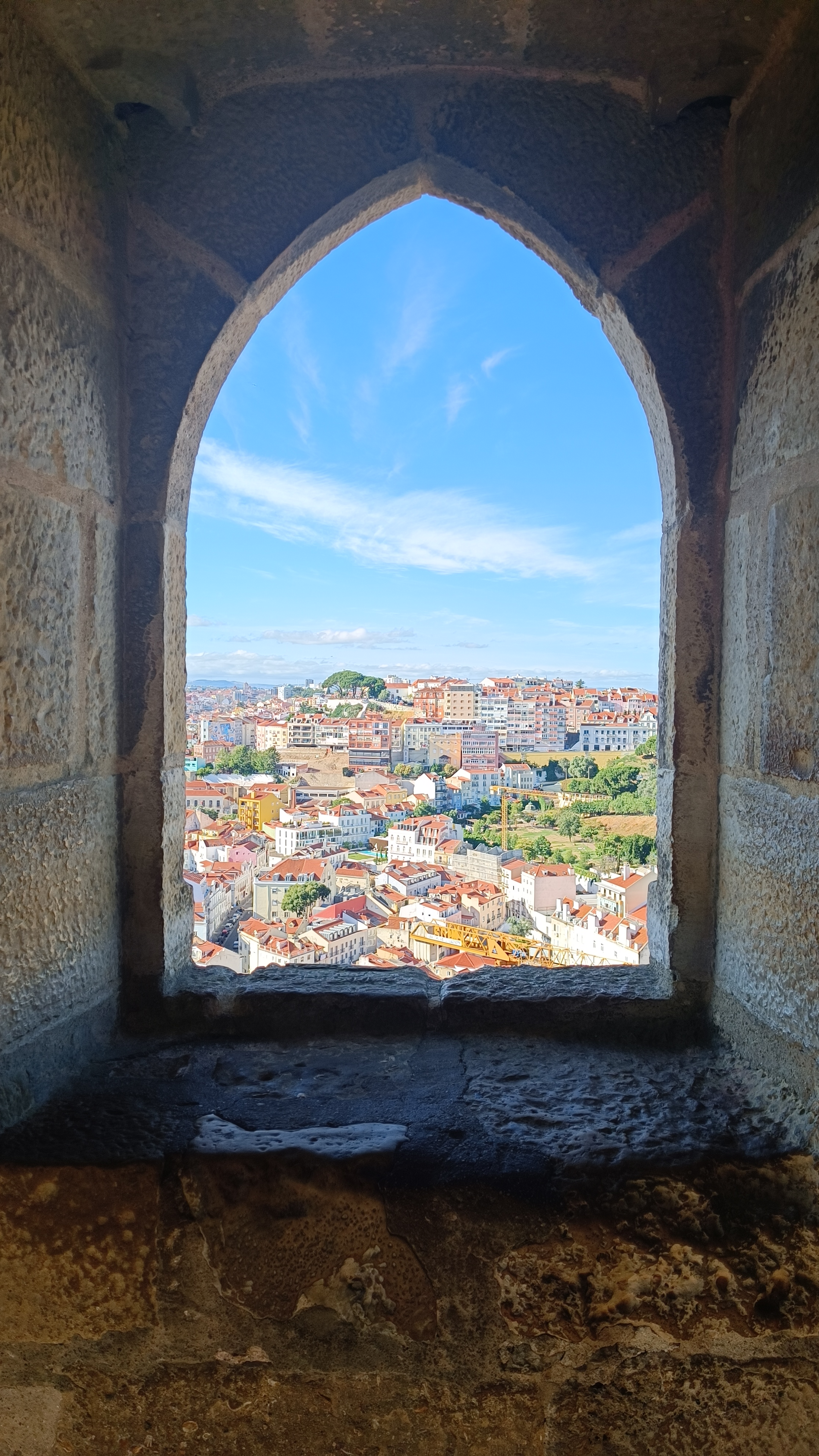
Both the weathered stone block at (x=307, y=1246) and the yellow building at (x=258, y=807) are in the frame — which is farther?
the yellow building at (x=258, y=807)

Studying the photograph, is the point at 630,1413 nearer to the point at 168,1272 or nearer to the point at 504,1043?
the point at 504,1043

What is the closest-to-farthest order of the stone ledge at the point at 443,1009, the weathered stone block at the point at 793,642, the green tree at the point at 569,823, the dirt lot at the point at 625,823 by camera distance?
the weathered stone block at the point at 793,642 → the stone ledge at the point at 443,1009 → the dirt lot at the point at 625,823 → the green tree at the point at 569,823

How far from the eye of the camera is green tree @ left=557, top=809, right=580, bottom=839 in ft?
5.26

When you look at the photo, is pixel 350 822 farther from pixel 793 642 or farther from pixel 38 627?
pixel 793 642

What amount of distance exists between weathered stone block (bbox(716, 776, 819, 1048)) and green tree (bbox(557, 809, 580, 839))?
15.2 inches

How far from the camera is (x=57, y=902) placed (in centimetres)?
114

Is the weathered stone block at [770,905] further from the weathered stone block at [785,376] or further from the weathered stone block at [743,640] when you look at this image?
the weathered stone block at [785,376]

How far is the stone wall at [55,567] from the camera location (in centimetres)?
103

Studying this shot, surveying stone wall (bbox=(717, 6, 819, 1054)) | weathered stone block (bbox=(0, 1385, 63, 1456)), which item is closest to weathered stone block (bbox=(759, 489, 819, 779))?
stone wall (bbox=(717, 6, 819, 1054))

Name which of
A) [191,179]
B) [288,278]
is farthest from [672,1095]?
[191,179]

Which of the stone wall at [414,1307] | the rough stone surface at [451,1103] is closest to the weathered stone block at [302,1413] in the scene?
the stone wall at [414,1307]

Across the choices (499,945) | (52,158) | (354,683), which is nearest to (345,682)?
(354,683)

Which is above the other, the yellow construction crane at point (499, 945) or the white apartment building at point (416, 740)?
the white apartment building at point (416, 740)

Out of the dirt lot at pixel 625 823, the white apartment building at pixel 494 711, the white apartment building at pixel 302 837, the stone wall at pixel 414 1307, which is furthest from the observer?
the white apartment building at pixel 494 711
